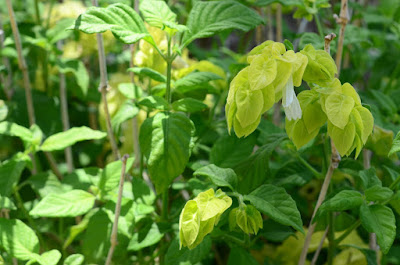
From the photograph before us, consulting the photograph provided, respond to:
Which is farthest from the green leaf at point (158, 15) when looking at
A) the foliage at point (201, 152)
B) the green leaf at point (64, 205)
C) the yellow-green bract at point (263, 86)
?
the green leaf at point (64, 205)

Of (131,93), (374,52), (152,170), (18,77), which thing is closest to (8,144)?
(18,77)

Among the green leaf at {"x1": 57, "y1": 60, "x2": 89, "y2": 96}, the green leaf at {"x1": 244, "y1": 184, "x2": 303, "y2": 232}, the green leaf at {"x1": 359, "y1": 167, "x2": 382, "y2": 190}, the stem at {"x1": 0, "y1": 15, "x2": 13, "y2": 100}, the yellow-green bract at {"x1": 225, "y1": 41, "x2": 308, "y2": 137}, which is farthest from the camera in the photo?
the stem at {"x1": 0, "y1": 15, "x2": 13, "y2": 100}

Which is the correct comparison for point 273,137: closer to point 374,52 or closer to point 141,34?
point 141,34

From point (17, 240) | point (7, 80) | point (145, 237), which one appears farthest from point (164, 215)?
point (7, 80)

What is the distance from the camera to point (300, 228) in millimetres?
689

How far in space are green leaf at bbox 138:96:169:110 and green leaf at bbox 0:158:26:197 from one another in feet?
0.93

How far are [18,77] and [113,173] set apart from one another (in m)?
0.60

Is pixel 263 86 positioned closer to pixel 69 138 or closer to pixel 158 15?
pixel 158 15

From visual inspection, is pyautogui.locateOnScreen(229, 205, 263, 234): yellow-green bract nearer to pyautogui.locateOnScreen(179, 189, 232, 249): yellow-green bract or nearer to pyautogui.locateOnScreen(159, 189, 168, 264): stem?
pyautogui.locateOnScreen(179, 189, 232, 249): yellow-green bract

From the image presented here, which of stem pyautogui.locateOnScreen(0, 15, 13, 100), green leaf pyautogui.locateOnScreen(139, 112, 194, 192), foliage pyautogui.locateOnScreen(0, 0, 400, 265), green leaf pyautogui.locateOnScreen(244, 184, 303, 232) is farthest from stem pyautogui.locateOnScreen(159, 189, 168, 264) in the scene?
stem pyautogui.locateOnScreen(0, 15, 13, 100)

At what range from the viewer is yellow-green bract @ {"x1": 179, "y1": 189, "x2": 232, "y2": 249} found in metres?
0.63

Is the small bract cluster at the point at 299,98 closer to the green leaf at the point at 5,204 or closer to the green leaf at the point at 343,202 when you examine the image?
the green leaf at the point at 343,202

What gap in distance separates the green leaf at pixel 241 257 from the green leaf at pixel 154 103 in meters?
0.30

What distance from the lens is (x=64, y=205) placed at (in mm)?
876
